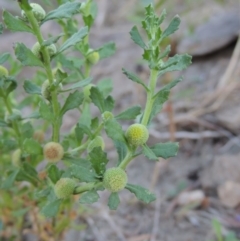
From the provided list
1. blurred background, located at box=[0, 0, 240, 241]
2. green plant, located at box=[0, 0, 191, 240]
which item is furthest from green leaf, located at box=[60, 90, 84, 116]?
blurred background, located at box=[0, 0, 240, 241]

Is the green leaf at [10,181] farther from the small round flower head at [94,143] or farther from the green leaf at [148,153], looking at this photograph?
the green leaf at [148,153]

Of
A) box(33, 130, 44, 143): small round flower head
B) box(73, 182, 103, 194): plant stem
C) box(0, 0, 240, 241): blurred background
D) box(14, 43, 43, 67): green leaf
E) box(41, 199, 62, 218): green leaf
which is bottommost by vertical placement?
box(0, 0, 240, 241): blurred background

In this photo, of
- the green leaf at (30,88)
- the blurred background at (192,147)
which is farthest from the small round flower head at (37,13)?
the blurred background at (192,147)

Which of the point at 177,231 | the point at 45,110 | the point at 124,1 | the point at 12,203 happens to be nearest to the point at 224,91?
the point at 177,231

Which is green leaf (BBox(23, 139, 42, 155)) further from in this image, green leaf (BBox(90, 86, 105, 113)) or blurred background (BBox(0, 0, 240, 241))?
blurred background (BBox(0, 0, 240, 241))

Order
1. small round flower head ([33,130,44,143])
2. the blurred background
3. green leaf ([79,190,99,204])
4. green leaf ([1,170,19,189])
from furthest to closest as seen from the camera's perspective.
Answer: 1. the blurred background
2. small round flower head ([33,130,44,143])
3. green leaf ([1,170,19,189])
4. green leaf ([79,190,99,204])

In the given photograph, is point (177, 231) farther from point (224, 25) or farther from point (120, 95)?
point (224, 25)
